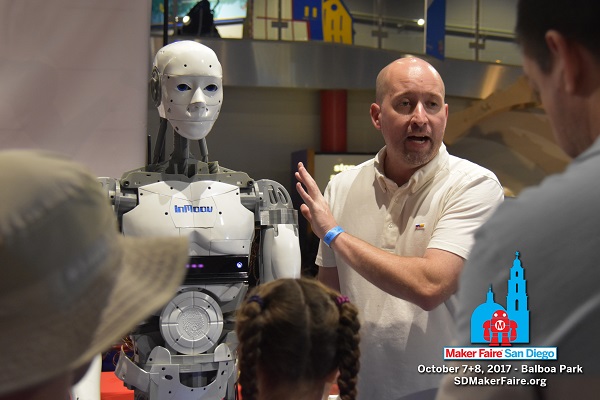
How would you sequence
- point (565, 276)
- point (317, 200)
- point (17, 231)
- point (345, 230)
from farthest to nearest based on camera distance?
1. point (345, 230)
2. point (317, 200)
3. point (565, 276)
4. point (17, 231)

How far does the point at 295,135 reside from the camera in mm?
8414

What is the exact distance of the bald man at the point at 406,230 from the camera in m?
2.28

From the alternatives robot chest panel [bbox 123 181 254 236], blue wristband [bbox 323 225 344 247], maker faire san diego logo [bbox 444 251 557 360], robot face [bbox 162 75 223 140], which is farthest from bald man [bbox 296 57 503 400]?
maker faire san diego logo [bbox 444 251 557 360]

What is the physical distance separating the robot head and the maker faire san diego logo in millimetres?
1926

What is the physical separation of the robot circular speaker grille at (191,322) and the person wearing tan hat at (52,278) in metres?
2.12

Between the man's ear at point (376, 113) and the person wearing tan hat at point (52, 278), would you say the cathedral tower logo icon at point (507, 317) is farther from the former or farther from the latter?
the man's ear at point (376, 113)

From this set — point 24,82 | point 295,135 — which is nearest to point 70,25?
point 24,82

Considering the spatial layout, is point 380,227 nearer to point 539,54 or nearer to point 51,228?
point 539,54

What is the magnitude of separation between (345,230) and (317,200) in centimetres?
24

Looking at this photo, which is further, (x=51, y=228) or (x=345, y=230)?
(x=345, y=230)

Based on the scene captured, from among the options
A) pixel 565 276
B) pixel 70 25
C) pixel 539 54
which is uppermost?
pixel 70 25

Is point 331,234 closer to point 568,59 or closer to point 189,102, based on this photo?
point 189,102

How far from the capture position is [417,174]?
2.45 m

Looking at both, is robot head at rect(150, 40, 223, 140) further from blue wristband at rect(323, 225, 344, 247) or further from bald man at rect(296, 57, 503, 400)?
blue wristband at rect(323, 225, 344, 247)
